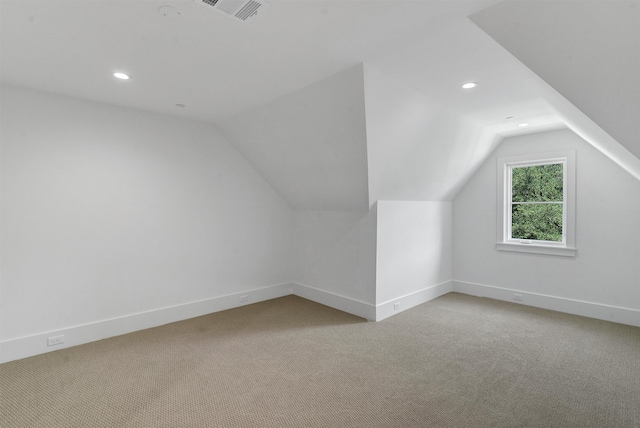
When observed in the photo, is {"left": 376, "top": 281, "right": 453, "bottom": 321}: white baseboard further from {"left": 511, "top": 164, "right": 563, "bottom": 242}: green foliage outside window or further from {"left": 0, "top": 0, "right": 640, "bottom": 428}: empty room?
{"left": 511, "top": 164, "right": 563, "bottom": 242}: green foliage outside window

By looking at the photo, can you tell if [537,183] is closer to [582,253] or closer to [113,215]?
[582,253]

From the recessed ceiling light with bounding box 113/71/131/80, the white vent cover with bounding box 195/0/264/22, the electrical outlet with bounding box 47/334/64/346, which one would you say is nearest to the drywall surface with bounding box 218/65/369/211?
the white vent cover with bounding box 195/0/264/22

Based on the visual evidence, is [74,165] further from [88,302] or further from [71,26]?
[71,26]

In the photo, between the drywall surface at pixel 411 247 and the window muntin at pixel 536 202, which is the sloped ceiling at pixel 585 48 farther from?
the window muntin at pixel 536 202

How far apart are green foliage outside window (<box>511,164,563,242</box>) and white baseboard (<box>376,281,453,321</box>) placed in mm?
1336

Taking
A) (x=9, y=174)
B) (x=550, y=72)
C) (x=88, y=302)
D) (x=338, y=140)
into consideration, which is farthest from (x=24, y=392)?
(x=550, y=72)

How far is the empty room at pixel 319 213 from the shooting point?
6.73 ft

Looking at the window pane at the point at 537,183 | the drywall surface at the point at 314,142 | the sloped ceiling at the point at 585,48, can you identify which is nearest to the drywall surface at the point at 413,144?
the drywall surface at the point at 314,142

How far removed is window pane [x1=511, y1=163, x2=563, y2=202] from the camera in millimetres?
4488

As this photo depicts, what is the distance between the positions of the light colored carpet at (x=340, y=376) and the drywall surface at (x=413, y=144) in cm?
179

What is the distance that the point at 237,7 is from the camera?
1.85 metres

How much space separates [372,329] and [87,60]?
146 inches

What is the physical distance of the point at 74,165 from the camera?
3.27 metres

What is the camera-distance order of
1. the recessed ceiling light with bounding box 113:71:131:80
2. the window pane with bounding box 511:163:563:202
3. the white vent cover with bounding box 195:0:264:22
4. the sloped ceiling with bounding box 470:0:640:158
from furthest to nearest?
the window pane with bounding box 511:163:563:202 → the recessed ceiling light with bounding box 113:71:131:80 → the white vent cover with bounding box 195:0:264:22 → the sloped ceiling with bounding box 470:0:640:158
